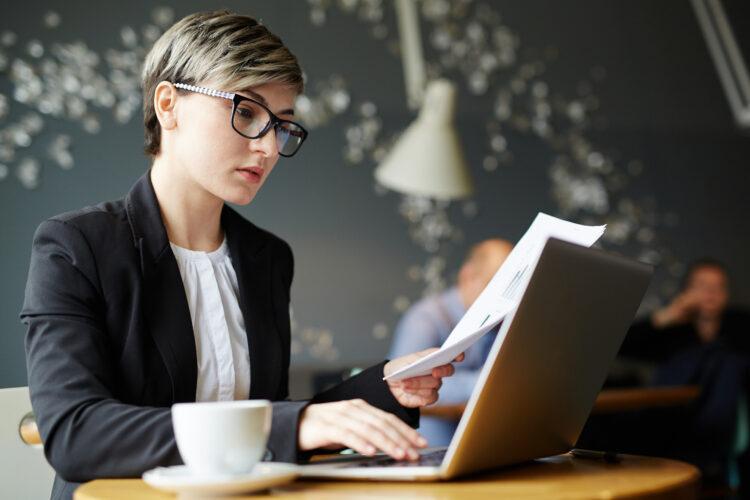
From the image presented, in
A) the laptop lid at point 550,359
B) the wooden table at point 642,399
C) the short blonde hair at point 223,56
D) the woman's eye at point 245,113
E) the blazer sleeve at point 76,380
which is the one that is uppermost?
the short blonde hair at point 223,56

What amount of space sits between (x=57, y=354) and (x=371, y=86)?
11.7ft

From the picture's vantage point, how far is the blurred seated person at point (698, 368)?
4312 mm

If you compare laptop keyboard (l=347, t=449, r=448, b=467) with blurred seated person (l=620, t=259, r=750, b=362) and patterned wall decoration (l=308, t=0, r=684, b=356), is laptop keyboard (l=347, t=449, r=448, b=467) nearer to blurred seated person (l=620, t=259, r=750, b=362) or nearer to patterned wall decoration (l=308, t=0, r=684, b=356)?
patterned wall decoration (l=308, t=0, r=684, b=356)

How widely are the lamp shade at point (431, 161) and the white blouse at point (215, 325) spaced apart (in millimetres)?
2755

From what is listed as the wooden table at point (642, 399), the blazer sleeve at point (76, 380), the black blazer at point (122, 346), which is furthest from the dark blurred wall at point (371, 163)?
the blazer sleeve at point (76, 380)

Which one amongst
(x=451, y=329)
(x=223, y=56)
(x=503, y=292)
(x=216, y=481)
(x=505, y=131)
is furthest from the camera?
(x=505, y=131)

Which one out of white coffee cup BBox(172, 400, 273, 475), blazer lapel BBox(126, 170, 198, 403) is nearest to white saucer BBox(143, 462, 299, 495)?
white coffee cup BBox(172, 400, 273, 475)

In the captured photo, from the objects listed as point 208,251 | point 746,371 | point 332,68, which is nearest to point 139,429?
point 208,251

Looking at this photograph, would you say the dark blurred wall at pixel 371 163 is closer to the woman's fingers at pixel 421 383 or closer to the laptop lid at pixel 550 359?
the woman's fingers at pixel 421 383

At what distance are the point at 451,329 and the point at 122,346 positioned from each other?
2711 millimetres

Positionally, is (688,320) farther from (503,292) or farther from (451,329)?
(503,292)

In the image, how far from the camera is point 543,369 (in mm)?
975

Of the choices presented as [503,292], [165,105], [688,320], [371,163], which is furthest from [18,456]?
[688,320]

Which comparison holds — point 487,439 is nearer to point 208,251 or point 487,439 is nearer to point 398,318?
point 208,251
